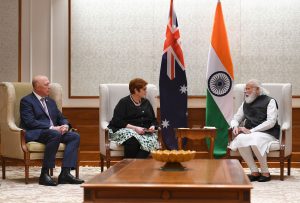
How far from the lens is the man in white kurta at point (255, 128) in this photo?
7141 millimetres

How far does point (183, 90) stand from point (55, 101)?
5.94 ft

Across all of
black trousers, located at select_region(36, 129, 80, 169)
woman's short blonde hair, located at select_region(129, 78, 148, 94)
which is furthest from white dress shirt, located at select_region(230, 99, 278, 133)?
black trousers, located at select_region(36, 129, 80, 169)

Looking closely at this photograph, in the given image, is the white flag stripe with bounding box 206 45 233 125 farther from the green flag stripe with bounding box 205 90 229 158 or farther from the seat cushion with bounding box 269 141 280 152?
the seat cushion with bounding box 269 141 280 152

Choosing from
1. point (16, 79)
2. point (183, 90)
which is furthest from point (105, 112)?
point (16, 79)

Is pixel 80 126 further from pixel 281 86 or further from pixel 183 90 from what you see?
pixel 281 86

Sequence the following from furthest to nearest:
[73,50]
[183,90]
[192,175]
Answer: [73,50] < [183,90] < [192,175]

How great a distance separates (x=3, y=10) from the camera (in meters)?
8.82

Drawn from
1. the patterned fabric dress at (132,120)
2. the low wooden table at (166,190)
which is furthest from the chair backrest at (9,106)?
the low wooden table at (166,190)

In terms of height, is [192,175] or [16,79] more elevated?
[16,79]

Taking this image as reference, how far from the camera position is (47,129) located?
6.95 metres

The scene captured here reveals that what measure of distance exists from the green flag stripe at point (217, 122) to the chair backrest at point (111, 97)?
89cm

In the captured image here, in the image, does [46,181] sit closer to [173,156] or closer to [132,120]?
[132,120]

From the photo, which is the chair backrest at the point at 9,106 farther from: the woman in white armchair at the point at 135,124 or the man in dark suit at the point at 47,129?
the woman in white armchair at the point at 135,124

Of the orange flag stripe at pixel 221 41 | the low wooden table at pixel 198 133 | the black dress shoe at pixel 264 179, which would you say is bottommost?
the black dress shoe at pixel 264 179
